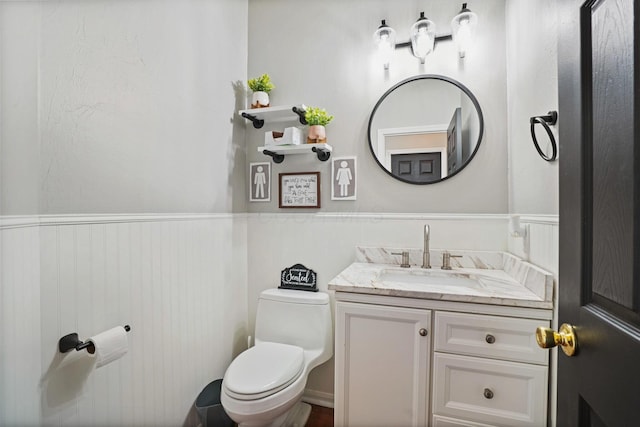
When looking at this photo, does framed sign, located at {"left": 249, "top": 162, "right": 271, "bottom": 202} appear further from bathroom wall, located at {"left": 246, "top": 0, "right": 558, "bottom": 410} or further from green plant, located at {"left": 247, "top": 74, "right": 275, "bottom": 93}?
green plant, located at {"left": 247, "top": 74, "right": 275, "bottom": 93}

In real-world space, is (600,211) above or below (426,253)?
above

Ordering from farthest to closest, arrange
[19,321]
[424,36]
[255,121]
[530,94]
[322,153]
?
1. [255,121]
2. [322,153]
3. [424,36]
4. [530,94]
5. [19,321]

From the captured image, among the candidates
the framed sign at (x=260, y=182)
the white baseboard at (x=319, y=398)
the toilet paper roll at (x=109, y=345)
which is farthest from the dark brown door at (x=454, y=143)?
the toilet paper roll at (x=109, y=345)

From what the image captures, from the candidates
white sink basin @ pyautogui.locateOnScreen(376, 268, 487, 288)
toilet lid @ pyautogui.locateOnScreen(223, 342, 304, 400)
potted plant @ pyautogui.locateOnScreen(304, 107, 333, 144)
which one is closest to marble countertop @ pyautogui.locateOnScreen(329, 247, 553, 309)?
white sink basin @ pyautogui.locateOnScreen(376, 268, 487, 288)

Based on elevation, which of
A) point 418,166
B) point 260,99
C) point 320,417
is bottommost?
point 320,417

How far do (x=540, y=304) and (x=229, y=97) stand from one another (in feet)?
6.33

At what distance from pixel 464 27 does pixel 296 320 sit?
1879 millimetres

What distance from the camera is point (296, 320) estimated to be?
1.69 m

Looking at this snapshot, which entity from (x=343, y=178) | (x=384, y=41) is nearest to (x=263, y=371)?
(x=343, y=178)

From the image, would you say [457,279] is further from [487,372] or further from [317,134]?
[317,134]

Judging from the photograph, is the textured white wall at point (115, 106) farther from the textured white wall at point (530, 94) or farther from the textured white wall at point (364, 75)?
the textured white wall at point (530, 94)

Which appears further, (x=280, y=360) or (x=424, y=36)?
(x=424, y=36)

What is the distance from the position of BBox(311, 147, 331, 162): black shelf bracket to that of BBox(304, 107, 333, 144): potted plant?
0.16 feet

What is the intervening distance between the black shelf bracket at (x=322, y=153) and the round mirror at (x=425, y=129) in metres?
0.27
